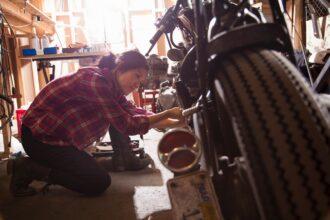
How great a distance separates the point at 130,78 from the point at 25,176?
73cm

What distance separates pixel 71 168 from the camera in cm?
164

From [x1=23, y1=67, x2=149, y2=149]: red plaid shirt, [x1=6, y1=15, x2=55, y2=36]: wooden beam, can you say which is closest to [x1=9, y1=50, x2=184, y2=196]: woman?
[x1=23, y1=67, x2=149, y2=149]: red plaid shirt

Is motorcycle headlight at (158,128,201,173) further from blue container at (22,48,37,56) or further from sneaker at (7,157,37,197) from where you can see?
blue container at (22,48,37,56)

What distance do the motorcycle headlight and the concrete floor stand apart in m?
0.45

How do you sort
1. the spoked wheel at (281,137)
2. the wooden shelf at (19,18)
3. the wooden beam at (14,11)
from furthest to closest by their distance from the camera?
1. the wooden shelf at (19,18)
2. the wooden beam at (14,11)
3. the spoked wheel at (281,137)

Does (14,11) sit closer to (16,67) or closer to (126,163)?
(16,67)

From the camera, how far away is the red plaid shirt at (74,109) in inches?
61.4

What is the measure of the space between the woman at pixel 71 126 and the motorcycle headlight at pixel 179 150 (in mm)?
595

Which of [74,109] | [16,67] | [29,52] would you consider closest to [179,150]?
[74,109]

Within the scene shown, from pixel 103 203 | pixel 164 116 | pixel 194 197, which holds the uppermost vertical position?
pixel 164 116

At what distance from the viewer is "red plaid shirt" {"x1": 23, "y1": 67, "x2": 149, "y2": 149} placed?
156 centimetres

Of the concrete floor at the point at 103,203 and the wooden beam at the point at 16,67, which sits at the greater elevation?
the wooden beam at the point at 16,67

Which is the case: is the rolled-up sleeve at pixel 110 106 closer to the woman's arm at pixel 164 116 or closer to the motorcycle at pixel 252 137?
the woman's arm at pixel 164 116

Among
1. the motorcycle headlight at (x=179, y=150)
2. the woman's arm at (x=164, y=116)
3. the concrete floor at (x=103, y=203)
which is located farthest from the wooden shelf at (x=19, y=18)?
the motorcycle headlight at (x=179, y=150)
